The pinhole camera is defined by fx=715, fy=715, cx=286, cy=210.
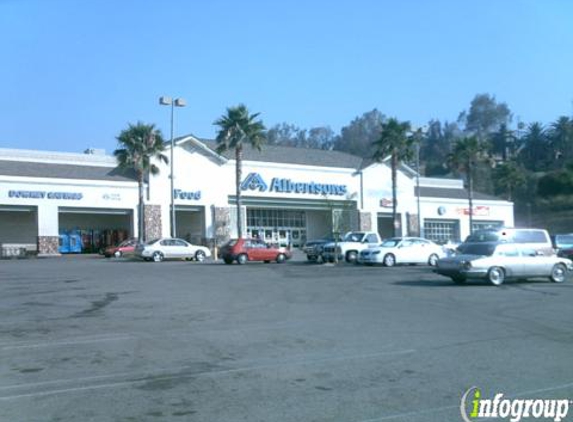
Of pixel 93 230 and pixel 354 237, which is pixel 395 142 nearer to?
pixel 354 237

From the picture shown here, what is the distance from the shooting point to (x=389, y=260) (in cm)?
3425

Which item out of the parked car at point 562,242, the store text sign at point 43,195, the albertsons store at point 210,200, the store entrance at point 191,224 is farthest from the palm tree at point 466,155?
the store text sign at point 43,195

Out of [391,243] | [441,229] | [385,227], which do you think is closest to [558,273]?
[391,243]

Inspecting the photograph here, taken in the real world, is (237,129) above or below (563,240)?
above

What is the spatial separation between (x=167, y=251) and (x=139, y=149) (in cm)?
1490

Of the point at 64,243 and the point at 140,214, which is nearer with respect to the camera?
the point at 140,214

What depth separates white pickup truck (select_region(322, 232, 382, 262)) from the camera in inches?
1449

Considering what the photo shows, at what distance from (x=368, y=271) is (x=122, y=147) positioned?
29591 mm

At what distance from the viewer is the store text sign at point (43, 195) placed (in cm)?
5031

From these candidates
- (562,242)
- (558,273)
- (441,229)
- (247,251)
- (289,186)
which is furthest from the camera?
(441,229)

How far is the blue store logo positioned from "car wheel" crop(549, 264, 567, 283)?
39.0 meters

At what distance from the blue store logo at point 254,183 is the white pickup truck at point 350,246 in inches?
912

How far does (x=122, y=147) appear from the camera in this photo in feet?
176

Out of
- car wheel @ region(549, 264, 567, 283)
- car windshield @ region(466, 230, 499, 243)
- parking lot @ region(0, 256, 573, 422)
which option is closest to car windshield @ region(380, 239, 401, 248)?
car windshield @ region(466, 230, 499, 243)
